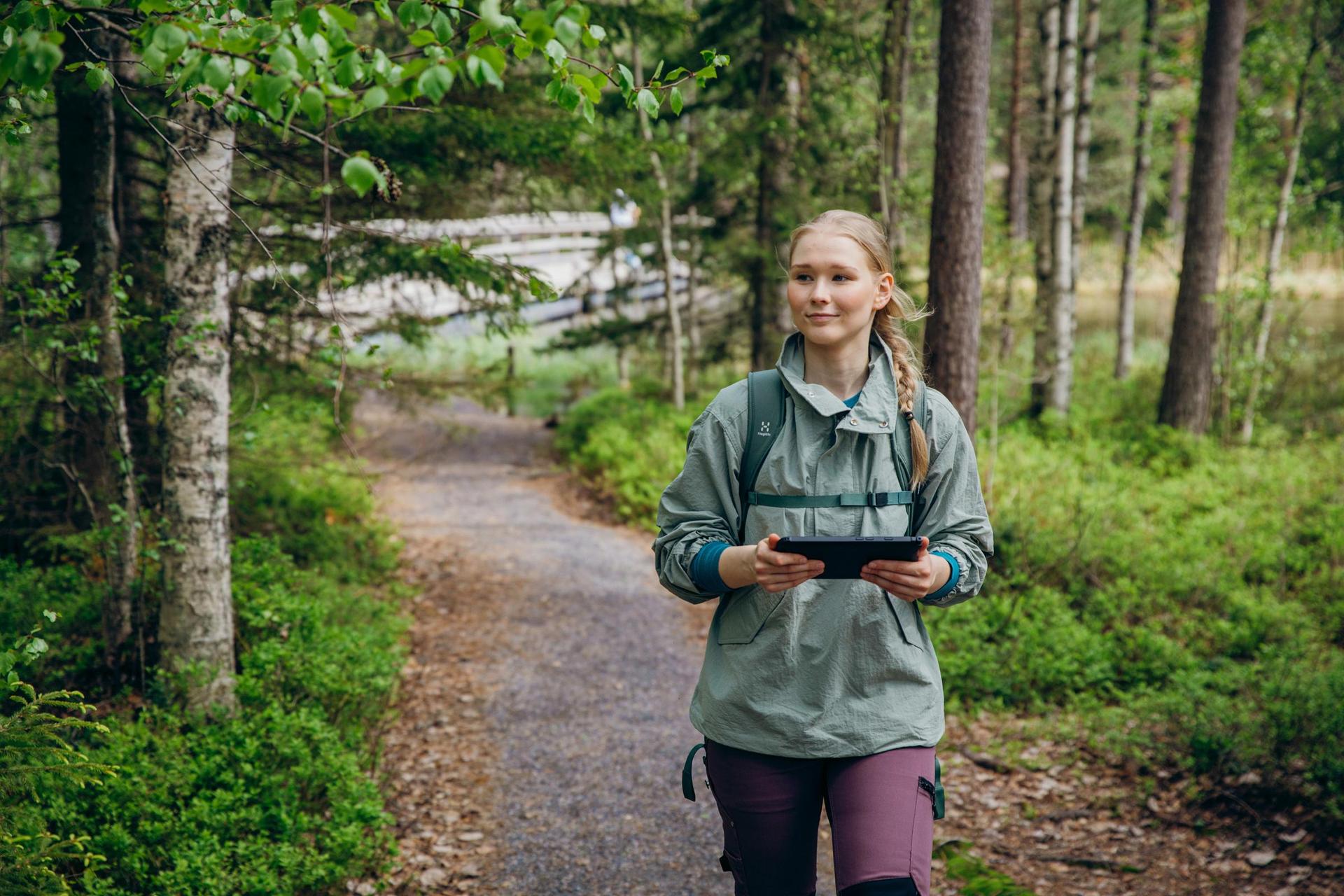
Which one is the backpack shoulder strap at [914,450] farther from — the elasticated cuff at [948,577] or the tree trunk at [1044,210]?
the tree trunk at [1044,210]

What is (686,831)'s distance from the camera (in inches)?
198

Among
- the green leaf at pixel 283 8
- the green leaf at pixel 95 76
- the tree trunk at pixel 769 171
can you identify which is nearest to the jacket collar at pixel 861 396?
the green leaf at pixel 283 8

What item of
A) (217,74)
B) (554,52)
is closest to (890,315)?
(554,52)

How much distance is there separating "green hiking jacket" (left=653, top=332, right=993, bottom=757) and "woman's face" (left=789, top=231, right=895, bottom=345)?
142mm

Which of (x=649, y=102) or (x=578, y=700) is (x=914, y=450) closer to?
(x=649, y=102)

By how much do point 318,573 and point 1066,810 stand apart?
18.3ft

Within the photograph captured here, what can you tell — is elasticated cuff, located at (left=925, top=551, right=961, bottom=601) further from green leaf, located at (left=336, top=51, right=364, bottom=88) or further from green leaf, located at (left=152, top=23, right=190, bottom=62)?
green leaf, located at (left=152, top=23, right=190, bottom=62)

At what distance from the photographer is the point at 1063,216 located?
12188 millimetres

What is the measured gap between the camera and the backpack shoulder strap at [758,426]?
248 centimetres

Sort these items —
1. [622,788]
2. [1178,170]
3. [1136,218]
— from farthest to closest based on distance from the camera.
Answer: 1. [1178,170]
2. [1136,218]
3. [622,788]

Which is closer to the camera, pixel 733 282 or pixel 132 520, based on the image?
pixel 132 520

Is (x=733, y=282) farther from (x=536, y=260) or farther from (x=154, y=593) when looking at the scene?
(x=154, y=593)

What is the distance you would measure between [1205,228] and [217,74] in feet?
42.0

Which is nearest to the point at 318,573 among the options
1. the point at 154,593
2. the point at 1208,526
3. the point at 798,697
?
the point at 154,593
